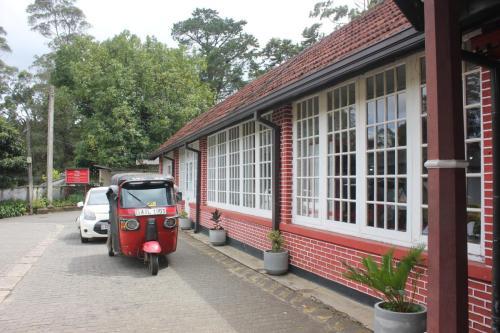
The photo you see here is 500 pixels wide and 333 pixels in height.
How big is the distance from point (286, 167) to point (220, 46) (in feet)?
134

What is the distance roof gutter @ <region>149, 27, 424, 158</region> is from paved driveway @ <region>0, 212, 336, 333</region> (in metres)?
3.05

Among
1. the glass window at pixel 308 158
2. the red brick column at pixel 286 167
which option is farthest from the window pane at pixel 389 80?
the red brick column at pixel 286 167

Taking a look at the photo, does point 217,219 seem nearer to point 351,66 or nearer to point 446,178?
point 351,66

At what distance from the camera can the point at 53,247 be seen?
39.8 feet

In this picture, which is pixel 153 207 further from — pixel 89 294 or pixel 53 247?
pixel 53 247

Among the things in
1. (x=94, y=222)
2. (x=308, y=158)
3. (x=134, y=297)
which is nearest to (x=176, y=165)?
(x=94, y=222)

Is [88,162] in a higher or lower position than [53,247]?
higher

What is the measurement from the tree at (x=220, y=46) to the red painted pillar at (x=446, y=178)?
42158mm

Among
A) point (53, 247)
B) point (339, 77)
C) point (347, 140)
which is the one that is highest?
point (339, 77)

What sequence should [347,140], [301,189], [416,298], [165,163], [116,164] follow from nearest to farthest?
[416,298]
[347,140]
[301,189]
[165,163]
[116,164]

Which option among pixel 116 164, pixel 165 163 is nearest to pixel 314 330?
pixel 165 163

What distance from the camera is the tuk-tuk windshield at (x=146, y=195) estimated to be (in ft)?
28.9

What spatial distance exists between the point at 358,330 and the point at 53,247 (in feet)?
31.3

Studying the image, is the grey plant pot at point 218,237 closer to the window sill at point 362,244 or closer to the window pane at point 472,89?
the window sill at point 362,244
